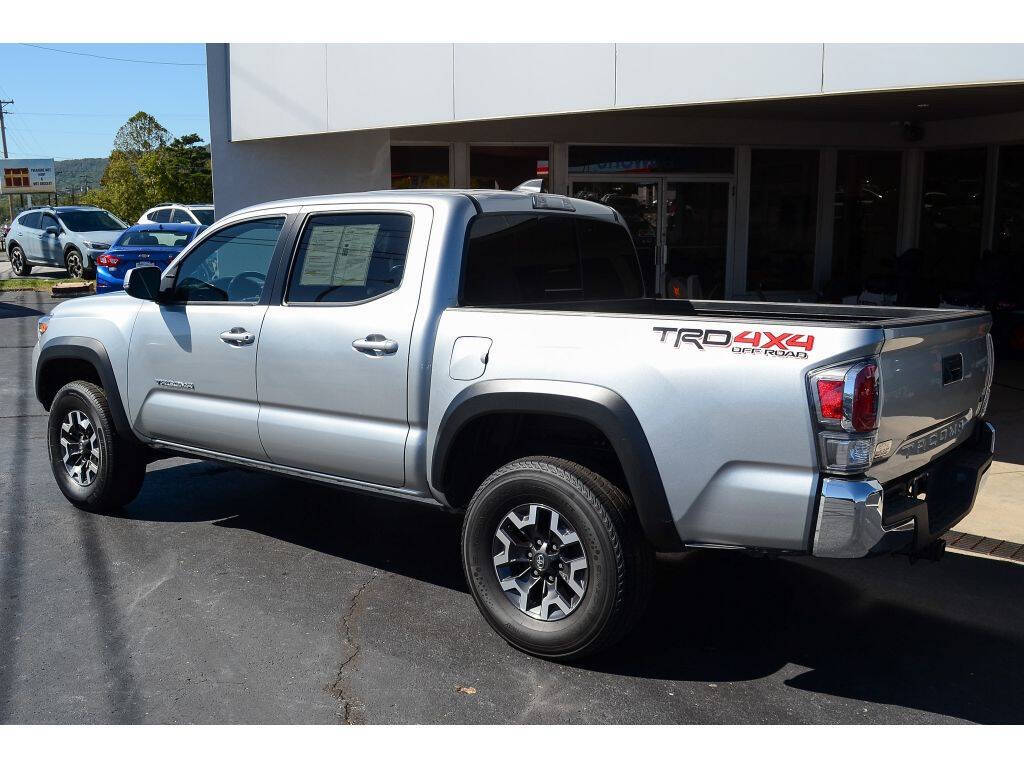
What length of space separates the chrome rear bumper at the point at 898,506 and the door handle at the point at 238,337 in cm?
309

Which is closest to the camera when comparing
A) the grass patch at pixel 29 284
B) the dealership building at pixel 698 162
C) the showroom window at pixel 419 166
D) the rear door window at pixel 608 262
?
the rear door window at pixel 608 262

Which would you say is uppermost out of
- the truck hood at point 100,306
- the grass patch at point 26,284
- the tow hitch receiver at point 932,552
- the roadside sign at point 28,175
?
the roadside sign at point 28,175

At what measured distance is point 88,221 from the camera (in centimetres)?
2530

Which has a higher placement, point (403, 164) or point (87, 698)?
point (403, 164)

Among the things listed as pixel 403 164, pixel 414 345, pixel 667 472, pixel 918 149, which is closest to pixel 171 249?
pixel 403 164

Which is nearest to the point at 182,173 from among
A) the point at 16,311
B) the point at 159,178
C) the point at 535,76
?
the point at 159,178

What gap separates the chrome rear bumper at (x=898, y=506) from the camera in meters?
3.48

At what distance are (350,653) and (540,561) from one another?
918 millimetres

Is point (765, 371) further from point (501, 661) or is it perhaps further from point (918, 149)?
point (918, 149)

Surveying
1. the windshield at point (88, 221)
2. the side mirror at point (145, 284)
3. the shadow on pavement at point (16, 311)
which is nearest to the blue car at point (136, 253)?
the shadow on pavement at point (16, 311)

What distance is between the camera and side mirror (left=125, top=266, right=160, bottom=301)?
5.65m

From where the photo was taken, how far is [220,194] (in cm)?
1423

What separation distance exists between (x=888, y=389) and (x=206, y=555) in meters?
3.77

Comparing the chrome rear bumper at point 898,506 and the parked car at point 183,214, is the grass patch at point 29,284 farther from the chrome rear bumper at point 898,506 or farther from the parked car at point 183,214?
the chrome rear bumper at point 898,506
